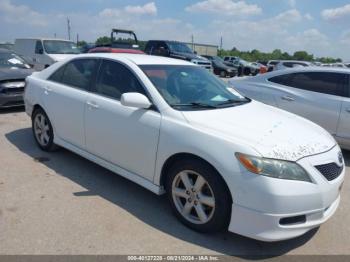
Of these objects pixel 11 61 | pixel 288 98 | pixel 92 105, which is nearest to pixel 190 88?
pixel 92 105

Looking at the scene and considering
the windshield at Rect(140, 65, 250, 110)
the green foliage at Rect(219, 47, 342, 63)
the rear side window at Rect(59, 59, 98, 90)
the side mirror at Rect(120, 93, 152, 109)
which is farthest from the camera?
the green foliage at Rect(219, 47, 342, 63)

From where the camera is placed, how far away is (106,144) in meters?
4.14

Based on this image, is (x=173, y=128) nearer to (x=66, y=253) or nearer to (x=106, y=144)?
(x=106, y=144)

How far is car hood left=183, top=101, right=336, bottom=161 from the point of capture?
3.07 m

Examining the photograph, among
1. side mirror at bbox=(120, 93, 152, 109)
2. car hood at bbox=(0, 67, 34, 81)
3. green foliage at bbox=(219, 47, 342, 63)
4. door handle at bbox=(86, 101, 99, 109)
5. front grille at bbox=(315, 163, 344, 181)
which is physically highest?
side mirror at bbox=(120, 93, 152, 109)

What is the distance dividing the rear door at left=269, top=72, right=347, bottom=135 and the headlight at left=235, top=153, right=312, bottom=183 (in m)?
3.28

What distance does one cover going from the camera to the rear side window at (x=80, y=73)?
4590mm

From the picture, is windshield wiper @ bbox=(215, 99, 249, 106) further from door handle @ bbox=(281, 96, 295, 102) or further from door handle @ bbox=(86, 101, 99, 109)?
door handle @ bbox=(281, 96, 295, 102)

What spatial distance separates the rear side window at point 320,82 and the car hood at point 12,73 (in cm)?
576

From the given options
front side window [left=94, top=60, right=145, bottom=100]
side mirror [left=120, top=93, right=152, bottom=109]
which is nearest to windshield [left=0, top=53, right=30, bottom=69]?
front side window [left=94, top=60, right=145, bottom=100]

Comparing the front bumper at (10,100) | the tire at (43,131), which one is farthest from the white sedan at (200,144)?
the front bumper at (10,100)

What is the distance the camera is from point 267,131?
3342 millimetres

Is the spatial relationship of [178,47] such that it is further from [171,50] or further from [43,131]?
[43,131]

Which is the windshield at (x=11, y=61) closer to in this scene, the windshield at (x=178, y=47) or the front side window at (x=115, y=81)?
the front side window at (x=115, y=81)
